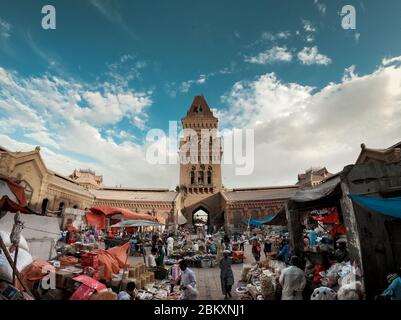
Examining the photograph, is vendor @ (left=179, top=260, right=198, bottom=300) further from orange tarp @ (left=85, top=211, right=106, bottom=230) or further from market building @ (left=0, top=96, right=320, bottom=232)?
market building @ (left=0, top=96, right=320, bottom=232)

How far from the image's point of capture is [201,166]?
40125 millimetres

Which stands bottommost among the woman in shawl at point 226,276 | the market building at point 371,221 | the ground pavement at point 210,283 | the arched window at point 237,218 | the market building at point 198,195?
the ground pavement at point 210,283

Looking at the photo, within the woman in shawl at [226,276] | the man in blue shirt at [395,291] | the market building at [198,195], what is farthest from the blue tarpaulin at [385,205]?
the market building at [198,195]

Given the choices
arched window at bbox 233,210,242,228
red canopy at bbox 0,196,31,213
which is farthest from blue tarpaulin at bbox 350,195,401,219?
arched window at bbox 233,210,242,228

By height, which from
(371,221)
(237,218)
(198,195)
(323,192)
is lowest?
(371,221)

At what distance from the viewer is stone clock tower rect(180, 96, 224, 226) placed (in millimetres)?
38031

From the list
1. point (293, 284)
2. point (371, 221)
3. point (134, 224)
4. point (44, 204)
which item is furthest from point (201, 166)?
point (293, 284)

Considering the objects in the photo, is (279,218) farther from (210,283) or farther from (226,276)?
(226,276)

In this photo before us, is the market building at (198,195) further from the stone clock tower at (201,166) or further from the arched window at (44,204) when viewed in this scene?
the arched window at (44,204)

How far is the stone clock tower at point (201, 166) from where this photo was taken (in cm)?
3803

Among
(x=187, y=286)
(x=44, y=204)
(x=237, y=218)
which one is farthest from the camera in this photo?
(x=237, y=218)

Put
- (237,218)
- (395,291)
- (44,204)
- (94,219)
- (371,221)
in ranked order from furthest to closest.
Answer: (237,218), (44,204), (94,219), (371,221), (395,291)
